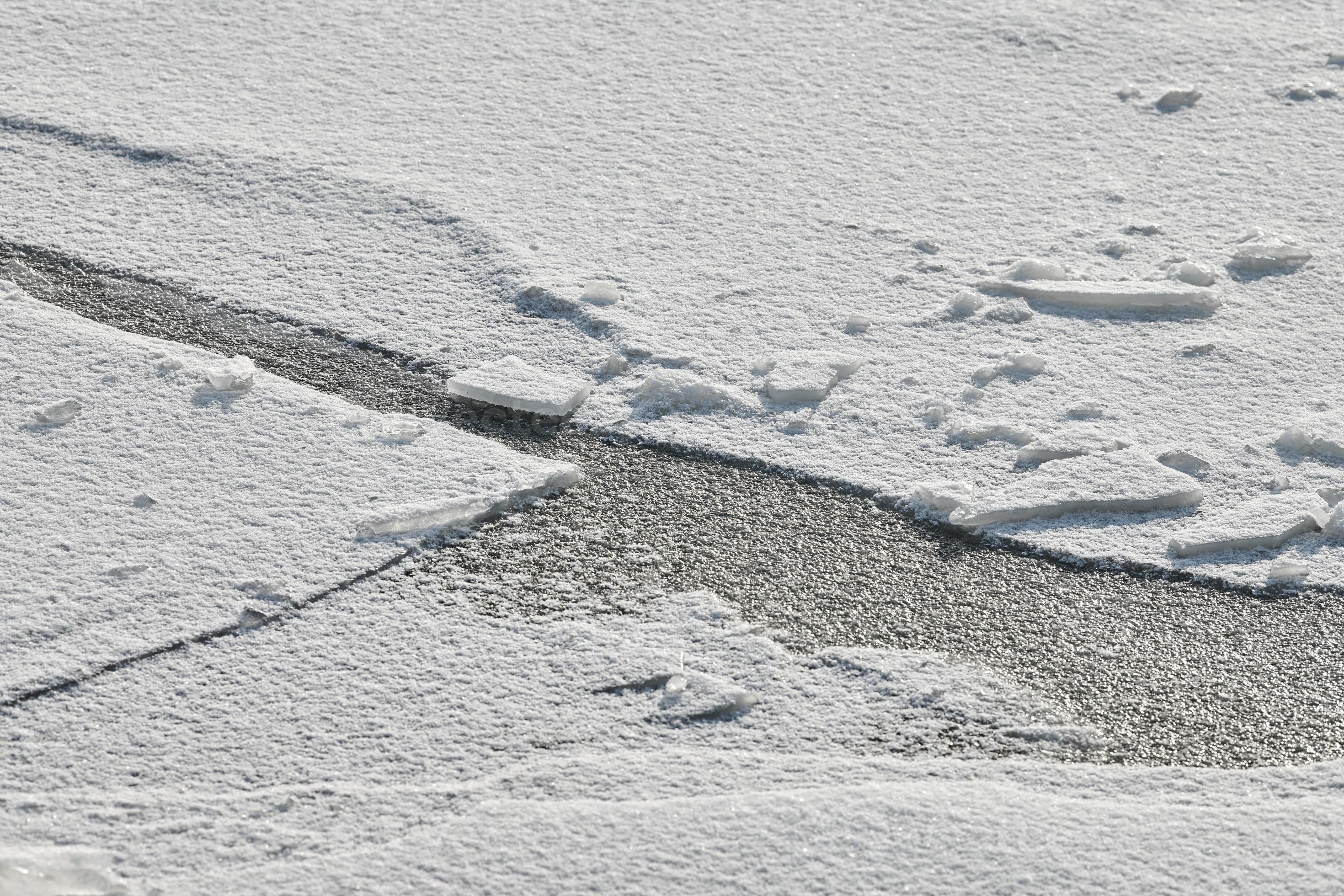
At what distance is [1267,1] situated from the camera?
4895 mm

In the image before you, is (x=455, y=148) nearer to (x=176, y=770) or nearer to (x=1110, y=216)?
(x=1110, y=216)

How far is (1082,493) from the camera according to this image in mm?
2559

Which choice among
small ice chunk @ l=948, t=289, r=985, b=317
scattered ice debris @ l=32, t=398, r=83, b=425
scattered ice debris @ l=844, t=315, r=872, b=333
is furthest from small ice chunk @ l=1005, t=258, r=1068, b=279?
scattered ice debris @ l=32, t=398, r=83, b=425

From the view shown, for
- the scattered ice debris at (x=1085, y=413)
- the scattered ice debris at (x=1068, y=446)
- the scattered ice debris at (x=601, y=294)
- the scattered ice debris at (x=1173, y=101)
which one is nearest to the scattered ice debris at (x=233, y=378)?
the scattered ice debris at (x=601, y=294)

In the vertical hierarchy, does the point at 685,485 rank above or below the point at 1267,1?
below

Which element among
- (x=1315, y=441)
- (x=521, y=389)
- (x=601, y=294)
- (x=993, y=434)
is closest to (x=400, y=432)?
(x=521, y=389)

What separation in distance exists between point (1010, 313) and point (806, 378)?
550mm

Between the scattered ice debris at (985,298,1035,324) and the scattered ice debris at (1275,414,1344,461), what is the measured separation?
0.61m

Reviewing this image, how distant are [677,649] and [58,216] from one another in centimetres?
210

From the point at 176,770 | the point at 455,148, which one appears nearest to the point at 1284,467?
the point at 176,770

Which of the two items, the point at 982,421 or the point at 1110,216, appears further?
the point at 1110,216

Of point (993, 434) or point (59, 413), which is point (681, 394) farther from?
point (59, 413)

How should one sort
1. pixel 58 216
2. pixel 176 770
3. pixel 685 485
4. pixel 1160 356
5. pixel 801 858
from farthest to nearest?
pixel 58 216
pixel 1160 356
pixel 685 485
pixel 176 770
pixel 801 858

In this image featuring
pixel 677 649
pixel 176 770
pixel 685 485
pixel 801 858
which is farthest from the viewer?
pixel 685 485
